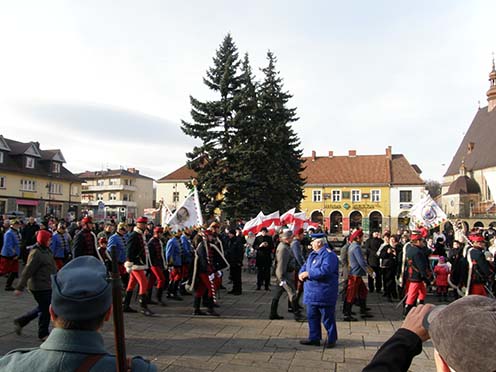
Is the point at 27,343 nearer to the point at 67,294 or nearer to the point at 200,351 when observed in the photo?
the point at 200,351

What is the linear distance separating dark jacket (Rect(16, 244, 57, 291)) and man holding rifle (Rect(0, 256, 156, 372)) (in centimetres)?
559

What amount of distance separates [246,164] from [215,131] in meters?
3.32

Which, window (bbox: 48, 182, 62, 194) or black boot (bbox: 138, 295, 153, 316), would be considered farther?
window (bbox: 48, 182, 62, 194)

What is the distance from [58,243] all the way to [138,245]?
4.12 m

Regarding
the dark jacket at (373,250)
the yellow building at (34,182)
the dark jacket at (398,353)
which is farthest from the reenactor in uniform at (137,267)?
the yellow building at (34,182)

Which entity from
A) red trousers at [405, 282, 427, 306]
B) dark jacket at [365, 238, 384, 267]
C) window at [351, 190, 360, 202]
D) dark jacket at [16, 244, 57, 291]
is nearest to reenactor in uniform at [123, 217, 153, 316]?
dark jacket at [16, 244, 57, 291]

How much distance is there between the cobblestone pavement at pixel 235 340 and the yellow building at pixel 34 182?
33944 mm

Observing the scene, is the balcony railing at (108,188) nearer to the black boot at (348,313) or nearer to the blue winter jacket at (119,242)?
the blue winter jacket at (119,242)

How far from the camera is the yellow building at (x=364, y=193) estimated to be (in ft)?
201

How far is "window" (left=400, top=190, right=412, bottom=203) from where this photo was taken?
60.7m

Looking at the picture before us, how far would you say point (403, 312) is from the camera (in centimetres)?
1000

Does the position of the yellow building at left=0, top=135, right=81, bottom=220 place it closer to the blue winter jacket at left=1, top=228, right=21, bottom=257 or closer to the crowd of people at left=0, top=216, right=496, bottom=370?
the blue winter jacket at left=1, top=228, right=21, bottom=257

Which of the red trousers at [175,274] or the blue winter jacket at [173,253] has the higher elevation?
the blue winter jacket at [173,253]

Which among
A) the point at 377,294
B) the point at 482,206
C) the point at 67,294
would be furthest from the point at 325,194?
the point at 67,294
